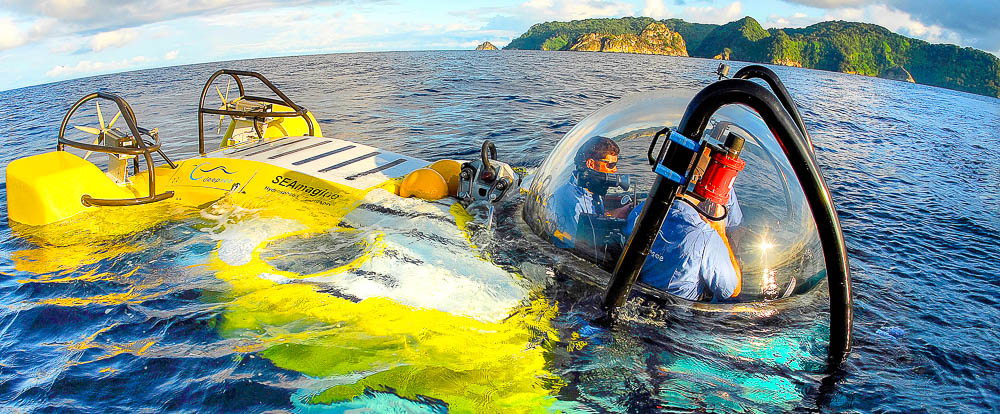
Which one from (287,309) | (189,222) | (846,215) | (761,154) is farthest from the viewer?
(846,215)

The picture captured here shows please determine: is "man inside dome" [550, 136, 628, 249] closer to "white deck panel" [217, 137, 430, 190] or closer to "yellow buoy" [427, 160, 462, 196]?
"yellow buoy" [427, 160, 462, 196]

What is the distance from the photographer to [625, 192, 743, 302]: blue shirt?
3881 millimetres

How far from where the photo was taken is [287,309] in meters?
4.31

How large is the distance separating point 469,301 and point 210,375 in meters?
1.90

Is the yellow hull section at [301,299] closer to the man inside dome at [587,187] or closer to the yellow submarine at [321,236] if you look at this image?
the yellow submarine at [321,236]

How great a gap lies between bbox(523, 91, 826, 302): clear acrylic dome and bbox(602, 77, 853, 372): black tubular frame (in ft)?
2.25

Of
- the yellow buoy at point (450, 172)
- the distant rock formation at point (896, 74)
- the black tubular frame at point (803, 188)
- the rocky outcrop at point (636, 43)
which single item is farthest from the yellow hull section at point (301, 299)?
the rocky outcrop at point (636, 43)

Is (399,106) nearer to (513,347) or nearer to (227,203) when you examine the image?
(227,203)

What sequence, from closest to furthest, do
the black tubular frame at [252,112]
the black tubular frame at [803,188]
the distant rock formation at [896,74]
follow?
the black tubular frame at [803,188] → the black tubular frame at [252,112] → the distant rock formation at [896,74]

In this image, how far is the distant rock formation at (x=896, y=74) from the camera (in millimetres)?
57125

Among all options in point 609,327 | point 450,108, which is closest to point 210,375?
point 609,327

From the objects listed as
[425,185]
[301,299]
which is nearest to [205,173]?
[425,185]

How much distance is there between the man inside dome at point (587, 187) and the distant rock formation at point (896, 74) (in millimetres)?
68574

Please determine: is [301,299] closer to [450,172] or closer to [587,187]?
[450,172]
